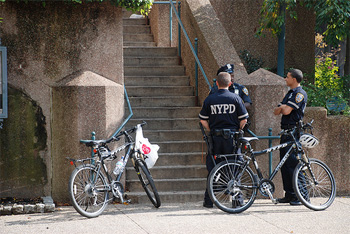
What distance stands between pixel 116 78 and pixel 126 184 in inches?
63.5

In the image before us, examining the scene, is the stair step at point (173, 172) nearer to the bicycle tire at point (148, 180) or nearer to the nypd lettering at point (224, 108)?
the bicycle tire at point (148, 180)

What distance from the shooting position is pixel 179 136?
9406mm

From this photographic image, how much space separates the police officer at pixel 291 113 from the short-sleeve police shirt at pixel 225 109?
66 centimetres

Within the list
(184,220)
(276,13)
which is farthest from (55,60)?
(276,13)

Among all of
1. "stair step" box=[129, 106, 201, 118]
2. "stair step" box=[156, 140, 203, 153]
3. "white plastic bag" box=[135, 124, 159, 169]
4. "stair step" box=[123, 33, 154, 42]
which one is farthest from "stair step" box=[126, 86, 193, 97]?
"stair step" box=[123, 33, 154, 42]

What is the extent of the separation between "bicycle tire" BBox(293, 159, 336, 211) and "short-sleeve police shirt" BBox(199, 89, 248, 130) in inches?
42.1

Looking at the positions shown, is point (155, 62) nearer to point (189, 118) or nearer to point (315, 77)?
point (189, 118)

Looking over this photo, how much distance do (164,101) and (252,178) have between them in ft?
10.7

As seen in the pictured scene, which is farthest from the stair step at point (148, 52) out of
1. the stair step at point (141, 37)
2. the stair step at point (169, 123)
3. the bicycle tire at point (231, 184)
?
the bicycle tire at point (231, 184)

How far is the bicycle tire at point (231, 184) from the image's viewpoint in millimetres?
7184

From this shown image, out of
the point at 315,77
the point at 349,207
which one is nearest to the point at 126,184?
the point at 349,207

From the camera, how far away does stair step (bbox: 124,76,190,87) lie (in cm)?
1069

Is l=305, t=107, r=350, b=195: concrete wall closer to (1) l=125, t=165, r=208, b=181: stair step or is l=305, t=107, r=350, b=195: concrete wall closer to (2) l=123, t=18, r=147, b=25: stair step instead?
(1) l=125, t=165, r=208, b=181: stair step

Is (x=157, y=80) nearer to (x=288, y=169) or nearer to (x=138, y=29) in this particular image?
(x=288, y=169)
